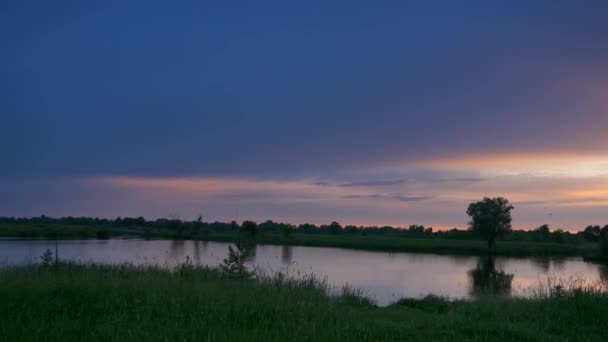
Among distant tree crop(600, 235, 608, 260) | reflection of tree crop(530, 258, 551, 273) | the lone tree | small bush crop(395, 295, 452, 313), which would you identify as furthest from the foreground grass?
the lone tree

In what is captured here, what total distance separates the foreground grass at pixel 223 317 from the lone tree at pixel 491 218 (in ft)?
204

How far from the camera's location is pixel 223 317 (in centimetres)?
808

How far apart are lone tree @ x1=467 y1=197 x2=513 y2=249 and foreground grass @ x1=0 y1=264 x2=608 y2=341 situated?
204 ft

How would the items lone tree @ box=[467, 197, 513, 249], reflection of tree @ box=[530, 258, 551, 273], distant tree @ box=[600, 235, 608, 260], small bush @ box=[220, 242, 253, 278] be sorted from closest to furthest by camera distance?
small bush @ box=[220, 242, 253, 278], reflection of tree @ box=[530, 258, 551, 273], distant tree @ box=[600, 235, 608, 260], lone tree @ box=[467, 197, 513, 249]

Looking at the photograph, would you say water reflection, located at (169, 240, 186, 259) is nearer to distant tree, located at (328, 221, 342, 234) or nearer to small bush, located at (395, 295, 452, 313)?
small bush, located at (395, 295, 452, 313)

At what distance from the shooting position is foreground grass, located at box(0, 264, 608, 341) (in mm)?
6480

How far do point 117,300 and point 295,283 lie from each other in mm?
7059

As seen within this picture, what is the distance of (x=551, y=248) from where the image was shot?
2744 inches

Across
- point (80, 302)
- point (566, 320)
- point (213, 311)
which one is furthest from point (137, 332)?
point (566, 320)

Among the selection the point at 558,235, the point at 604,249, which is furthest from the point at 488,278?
the point at 558,235

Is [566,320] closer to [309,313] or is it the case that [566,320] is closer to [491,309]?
[491,309]

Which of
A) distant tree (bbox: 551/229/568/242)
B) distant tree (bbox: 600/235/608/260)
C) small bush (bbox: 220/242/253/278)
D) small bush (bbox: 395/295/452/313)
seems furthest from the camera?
distant tree (bbox: 551/229/568/242)

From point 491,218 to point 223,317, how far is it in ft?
224

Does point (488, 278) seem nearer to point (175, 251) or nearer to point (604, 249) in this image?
point (175, 251)
